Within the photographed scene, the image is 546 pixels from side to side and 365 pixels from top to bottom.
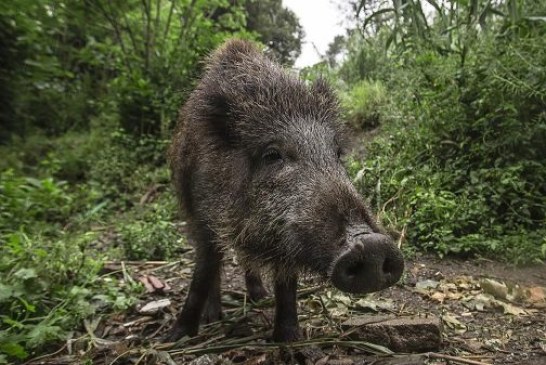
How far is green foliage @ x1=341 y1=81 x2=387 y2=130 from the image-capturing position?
8.16m

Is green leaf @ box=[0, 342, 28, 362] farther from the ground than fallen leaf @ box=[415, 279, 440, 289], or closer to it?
farther from the ground

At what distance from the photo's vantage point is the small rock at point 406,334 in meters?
2.81

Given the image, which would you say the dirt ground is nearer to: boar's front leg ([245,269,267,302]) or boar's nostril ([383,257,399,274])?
boar's front leg ([245,269,267,302])

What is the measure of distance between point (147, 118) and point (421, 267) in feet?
20.2

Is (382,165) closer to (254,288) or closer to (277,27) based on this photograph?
(254,288)

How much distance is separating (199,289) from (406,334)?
137 centimetres

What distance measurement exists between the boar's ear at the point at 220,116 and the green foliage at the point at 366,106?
504 cm

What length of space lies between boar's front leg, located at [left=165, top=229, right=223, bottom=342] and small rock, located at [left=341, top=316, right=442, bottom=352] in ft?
3.42

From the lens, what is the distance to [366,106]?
329 inches

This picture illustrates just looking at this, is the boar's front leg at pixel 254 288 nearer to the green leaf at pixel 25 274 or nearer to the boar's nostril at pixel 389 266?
the green leaf at pixel 25 274

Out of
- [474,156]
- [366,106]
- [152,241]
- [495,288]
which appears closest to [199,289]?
[152,241]

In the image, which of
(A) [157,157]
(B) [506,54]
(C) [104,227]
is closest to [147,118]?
(A) [157,157]

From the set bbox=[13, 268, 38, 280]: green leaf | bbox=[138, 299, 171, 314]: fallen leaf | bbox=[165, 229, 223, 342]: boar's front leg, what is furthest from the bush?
bbox=[13, 268, 38, 280]: green leaf

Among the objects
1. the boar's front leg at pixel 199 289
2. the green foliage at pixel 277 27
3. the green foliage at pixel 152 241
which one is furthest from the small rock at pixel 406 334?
the green foliage at pixel 277 27
